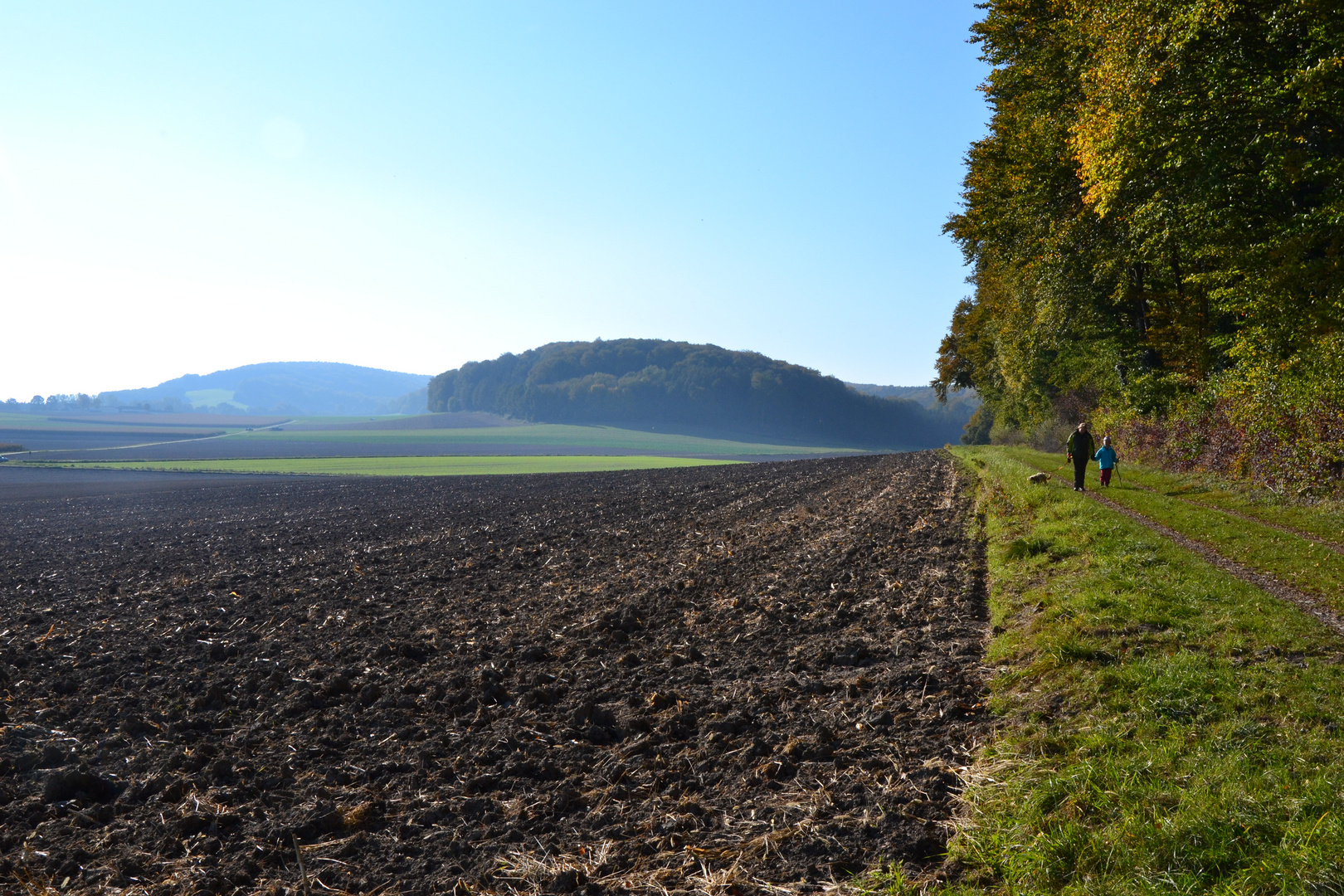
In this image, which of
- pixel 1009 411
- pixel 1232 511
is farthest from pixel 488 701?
pixel 1009 411

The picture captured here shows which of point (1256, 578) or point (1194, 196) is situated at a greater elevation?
point (1194, 196)

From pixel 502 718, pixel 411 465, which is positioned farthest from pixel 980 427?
pixel 502 718

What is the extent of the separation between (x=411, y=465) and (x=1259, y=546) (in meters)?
79.1

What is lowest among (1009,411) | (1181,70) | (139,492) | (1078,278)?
(139,492)

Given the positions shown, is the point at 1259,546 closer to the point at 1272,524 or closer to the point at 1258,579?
the point at 1258,579

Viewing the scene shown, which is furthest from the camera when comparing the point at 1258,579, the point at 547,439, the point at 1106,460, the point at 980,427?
the point at 547,439

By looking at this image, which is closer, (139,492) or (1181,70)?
(1181,70)

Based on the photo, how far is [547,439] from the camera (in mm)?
141875

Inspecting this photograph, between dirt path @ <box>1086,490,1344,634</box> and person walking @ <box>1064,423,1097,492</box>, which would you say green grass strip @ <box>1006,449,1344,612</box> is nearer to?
dirt path @ <box>1086,490,1344,634</box>

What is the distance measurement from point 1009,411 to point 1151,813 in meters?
58.6

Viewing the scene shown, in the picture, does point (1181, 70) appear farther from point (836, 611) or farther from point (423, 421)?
point (423, 421)

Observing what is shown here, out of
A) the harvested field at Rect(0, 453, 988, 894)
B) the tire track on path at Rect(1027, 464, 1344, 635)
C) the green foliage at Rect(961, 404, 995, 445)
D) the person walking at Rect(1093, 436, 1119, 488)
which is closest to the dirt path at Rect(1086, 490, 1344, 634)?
the tire track on path at Rect(1027, 464, 1344, 635)

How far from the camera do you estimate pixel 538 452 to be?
110 meters

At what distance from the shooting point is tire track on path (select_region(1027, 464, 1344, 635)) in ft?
26.7
